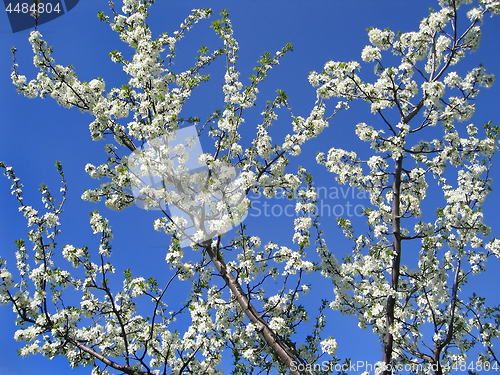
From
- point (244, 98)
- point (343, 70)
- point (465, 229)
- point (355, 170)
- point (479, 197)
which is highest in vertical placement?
point (343, 70)

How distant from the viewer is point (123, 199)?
23.8 ft

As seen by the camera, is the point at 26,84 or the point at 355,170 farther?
the point at 355,170

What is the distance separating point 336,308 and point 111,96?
25.7ft

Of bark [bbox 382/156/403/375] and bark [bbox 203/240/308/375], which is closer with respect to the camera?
bark [bbox 203/240/308/375]

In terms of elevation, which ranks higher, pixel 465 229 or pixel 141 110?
pixel 141 110

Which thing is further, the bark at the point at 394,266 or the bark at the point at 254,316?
the bark at the point at 394,266

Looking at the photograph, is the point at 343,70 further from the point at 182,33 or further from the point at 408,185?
the point at 182,33

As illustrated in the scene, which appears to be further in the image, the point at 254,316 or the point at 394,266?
the point at 394,266

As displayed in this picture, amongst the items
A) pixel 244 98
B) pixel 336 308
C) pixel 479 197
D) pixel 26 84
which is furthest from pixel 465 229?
pixel 26 84

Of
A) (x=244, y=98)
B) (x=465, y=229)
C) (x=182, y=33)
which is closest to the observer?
(x=465, y=229)

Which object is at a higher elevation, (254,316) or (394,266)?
(394,266)

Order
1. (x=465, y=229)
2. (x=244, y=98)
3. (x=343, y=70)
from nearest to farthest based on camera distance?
1. (x=465, y=229)
2. (x=244, y=98)
3. (x=343, y=70)

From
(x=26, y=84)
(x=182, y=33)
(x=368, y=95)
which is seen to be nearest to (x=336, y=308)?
(x=368, y=95)

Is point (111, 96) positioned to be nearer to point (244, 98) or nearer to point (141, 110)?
point (141, 110)
